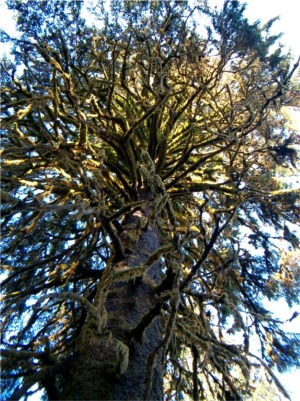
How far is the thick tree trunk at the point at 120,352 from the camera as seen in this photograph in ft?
6.56

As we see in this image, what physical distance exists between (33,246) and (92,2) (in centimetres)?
412

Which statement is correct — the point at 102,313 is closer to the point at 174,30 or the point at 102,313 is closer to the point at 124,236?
the point at 124,236

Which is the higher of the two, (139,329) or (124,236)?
(124,236)

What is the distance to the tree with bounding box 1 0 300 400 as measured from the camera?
253 centimetres

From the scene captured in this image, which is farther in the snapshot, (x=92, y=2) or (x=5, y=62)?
(x=92, y=2)

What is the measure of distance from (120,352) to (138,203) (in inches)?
68.7

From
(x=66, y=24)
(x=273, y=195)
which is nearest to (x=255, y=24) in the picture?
(x=273, y=195)

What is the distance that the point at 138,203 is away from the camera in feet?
11.9

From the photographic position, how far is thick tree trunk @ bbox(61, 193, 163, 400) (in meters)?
2.00

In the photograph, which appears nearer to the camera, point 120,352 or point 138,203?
point 120,352

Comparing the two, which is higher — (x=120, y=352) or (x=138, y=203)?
(x=138, y=203)

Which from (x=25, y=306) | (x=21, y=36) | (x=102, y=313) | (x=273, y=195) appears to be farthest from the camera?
(x=21, y=36)

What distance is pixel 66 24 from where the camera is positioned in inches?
225

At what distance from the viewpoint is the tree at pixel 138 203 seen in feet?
8.31
